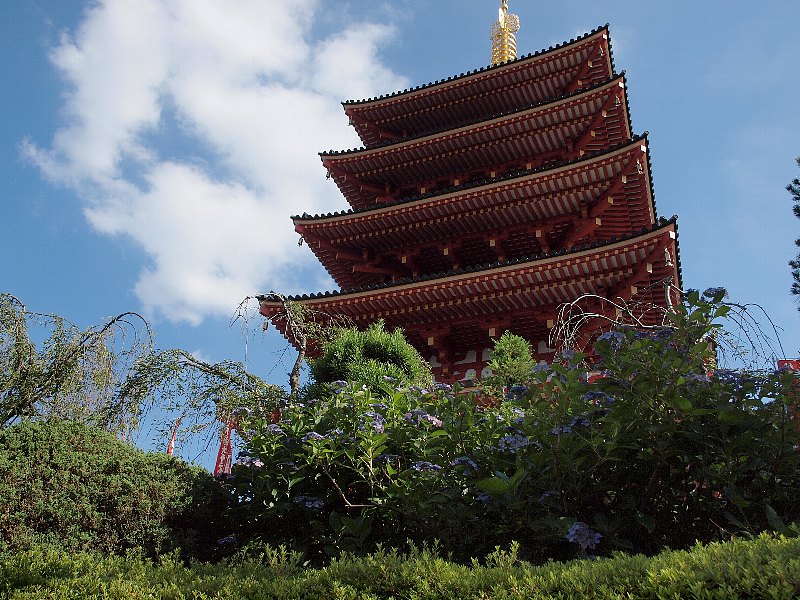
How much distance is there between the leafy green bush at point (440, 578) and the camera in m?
2.87

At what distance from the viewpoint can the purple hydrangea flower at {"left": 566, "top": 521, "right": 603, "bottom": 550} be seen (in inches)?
163

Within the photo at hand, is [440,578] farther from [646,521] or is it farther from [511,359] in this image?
[511,359]

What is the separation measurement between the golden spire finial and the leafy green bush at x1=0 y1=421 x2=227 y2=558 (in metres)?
19.6

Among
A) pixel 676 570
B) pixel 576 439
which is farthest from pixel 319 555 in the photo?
pixel 676 570

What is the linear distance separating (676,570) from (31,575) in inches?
140

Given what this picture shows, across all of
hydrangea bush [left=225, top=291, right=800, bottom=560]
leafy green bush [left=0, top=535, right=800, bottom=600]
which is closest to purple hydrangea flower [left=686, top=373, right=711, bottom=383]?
hydrangea bush [left=225, top=291, right=800, bottom=560]

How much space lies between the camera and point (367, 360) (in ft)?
31.0

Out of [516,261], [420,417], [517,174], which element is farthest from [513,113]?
[420,417]

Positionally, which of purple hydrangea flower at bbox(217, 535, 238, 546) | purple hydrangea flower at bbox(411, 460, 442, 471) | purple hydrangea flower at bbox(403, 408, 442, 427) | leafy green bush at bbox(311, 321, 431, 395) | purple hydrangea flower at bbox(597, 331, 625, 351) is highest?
leafy green bush at bbox(311, 321, 431, 395)

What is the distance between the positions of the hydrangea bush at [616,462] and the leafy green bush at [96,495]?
157cm

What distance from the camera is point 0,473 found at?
16.8 feet

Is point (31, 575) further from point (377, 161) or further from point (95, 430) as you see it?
point (377, 161)

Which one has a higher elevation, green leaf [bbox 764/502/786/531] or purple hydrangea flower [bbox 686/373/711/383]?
purple hydrangea flower [bbox 686/373/711/383]

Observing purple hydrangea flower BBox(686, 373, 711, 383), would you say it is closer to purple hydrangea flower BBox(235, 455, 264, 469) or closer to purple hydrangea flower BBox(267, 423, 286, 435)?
purple hydrangea flower BBox(267, 423, 286, 435)
